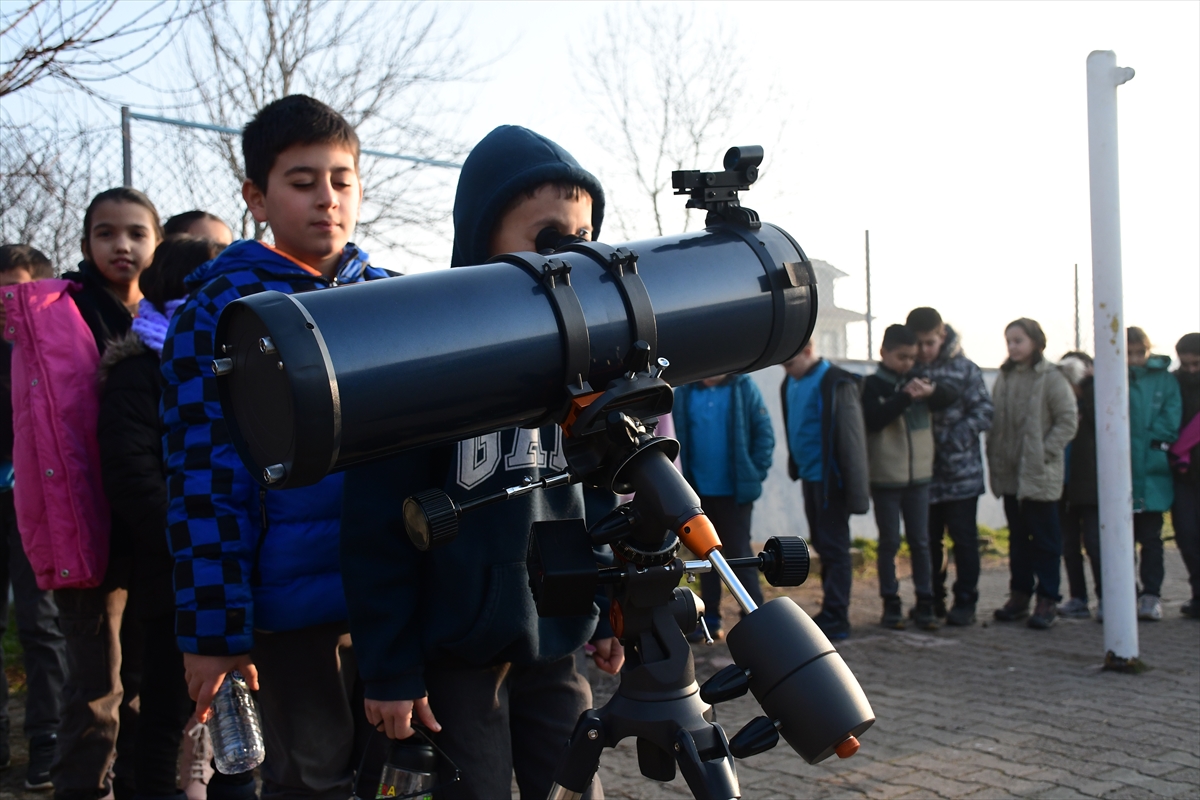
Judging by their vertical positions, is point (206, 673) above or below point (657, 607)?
below

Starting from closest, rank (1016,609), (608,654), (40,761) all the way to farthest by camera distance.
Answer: (608,654)
(40,761)
(1016,609)

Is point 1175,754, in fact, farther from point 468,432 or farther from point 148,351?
point 148,351

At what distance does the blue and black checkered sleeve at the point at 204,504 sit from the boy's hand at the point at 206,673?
0.09ft

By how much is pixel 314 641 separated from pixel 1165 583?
8027mm

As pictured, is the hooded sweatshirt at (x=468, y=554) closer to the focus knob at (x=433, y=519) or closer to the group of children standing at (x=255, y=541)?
the group of children standing at (x=255, y=541)

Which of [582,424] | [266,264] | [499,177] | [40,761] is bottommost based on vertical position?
[40,761]

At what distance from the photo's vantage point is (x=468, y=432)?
4.91ft

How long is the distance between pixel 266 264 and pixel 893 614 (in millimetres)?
5101

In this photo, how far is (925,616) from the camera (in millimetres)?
6363

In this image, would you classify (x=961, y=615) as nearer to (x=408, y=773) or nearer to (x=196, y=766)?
(x=196, y=766)

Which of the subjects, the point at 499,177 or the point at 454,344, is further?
the point at 499,177

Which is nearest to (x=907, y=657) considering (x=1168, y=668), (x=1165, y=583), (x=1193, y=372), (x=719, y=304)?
(x=1168, y=668)

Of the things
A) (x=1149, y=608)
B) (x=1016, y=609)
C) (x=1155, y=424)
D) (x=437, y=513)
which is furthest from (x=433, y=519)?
(x=1155, y=424)

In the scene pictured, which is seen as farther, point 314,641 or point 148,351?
point 148,351
